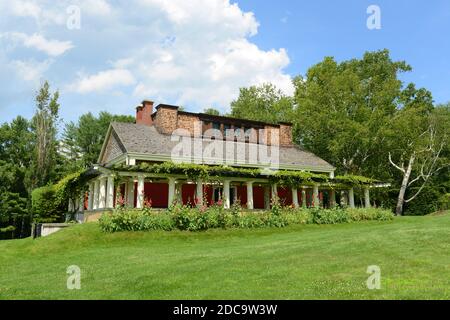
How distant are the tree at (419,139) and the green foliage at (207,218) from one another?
14.6 metres

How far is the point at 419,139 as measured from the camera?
3900cm

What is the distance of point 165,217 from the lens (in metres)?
19.3

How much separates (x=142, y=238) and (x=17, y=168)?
32.2m

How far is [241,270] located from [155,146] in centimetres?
1844

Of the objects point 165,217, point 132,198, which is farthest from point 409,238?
point 132,198

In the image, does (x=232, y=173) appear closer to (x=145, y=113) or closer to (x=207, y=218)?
(x=207, y=218)

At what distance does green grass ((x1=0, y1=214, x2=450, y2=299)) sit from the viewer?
25.2ft

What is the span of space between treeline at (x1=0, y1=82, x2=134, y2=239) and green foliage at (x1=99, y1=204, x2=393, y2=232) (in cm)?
1714

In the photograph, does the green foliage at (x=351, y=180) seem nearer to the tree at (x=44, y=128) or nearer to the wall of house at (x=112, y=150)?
the wall of house at (x=112, y=150)

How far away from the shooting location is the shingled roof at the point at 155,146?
2634cm

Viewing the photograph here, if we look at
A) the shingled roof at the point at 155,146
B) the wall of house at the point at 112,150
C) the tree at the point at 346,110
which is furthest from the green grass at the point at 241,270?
the tree at the point at 346,110

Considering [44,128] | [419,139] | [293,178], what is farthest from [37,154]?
[419,139]
